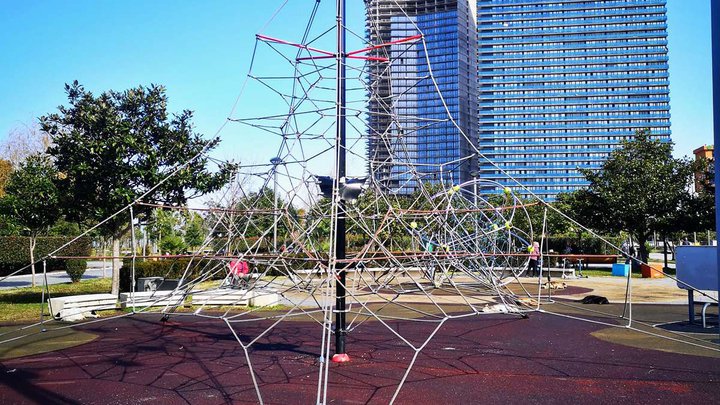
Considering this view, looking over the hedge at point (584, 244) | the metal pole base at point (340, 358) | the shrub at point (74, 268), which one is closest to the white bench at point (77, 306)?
the metal pole base at point (340, 358)

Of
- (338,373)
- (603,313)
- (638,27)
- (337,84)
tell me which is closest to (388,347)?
(338,373)

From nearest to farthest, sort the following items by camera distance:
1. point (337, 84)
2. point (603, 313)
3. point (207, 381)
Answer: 1. point (207, 381)
2. point (337, 84)
3. point (603, 313)

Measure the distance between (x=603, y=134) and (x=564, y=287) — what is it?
277 feet

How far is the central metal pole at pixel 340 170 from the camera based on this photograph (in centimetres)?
697

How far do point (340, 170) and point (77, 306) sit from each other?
8684 mm

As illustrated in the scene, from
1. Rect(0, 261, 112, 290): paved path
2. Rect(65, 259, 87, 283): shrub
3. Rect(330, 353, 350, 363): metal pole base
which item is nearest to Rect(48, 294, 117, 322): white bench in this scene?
Rect(330, 353, 350, 363): metal pole base

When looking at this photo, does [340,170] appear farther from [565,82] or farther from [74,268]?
[565,82]

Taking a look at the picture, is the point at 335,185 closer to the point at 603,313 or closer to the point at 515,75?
the point at 603,313

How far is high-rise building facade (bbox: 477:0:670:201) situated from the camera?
94.6 metres

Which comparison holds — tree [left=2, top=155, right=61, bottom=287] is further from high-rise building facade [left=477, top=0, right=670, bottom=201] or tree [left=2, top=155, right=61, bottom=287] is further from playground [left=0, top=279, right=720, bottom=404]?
high-rise building facade [left=477, top=0, right=670, bottom=201]

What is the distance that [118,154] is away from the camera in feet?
44.7

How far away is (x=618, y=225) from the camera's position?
92.1ft

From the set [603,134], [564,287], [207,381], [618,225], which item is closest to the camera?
[207,381]

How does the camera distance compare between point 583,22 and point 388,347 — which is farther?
point 583,22
